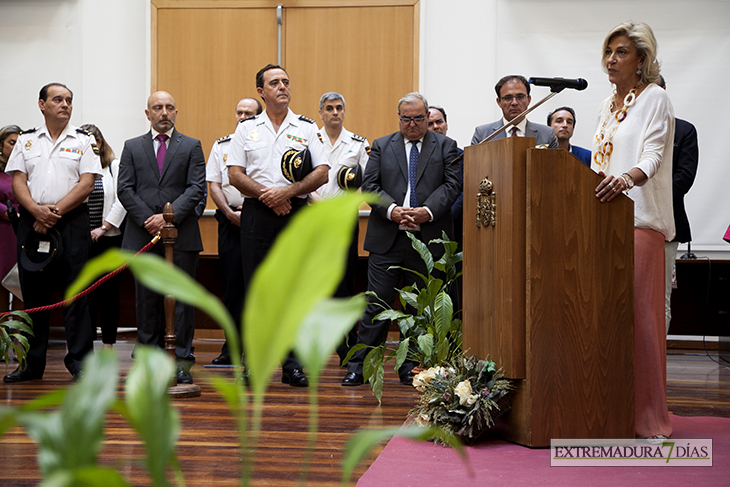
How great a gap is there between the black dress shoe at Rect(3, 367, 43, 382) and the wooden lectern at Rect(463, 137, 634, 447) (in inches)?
102

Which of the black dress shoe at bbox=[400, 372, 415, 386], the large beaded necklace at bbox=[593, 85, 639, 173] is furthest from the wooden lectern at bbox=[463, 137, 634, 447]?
the black dress shoe at bbox=[400, 372, 415, 386]

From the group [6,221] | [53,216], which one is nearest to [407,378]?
[53,216]

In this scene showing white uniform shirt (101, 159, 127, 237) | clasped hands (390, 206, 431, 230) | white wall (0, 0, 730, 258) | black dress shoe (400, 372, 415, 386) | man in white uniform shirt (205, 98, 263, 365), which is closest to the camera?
clasped hands (390, 206, 431, 230)

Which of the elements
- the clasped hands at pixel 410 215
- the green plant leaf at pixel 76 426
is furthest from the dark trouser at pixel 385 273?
the green plant leaf at pixel 76 426

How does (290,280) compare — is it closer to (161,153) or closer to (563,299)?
(563,299)

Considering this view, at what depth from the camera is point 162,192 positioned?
3854 millimetres

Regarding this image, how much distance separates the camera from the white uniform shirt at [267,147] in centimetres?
370

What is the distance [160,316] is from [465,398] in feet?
6.87

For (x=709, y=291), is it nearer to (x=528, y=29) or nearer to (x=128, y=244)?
(x=528, y=29)

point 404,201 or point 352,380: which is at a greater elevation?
point 404,201

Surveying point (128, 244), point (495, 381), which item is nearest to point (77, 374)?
point (128, 244)

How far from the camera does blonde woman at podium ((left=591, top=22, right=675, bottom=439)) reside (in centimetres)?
241

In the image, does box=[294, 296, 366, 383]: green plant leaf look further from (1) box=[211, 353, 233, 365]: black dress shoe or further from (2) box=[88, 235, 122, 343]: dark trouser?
(2) box=[88, 235, 122, 343]: dark trouser

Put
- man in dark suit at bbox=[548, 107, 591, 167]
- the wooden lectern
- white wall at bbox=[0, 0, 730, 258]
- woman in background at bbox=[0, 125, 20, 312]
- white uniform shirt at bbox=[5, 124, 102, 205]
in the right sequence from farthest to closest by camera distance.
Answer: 1. white wall at bbox=[0, 0, 730, 258]
2. woman in background at bbox=[0, 125, 20, 312]
3. man in dark suit at bbox=[548, 107, 591, 167]
4. white uniform shirt at bbox=[5, 124, 102, 205]
5. the wooden lectern
